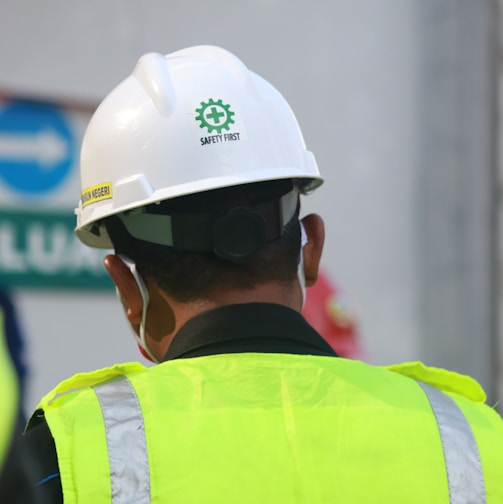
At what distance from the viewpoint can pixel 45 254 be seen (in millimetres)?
4609

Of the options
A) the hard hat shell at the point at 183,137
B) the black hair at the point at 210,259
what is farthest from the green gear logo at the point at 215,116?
the black hair at the point at 210,259

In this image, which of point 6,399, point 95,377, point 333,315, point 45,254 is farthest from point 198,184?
point 333,315

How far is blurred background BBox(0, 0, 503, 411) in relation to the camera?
4605 millimetres

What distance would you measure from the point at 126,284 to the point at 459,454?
Answer: 617 millimetres

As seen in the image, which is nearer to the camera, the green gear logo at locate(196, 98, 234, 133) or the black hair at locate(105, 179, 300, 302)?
the black hair at locate(105, 179, 300, 302)

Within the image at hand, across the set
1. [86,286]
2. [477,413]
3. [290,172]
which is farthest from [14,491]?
[86,286]

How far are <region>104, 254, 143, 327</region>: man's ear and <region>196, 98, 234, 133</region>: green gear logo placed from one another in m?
0.29

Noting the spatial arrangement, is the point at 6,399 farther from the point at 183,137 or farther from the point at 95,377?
the point at 183,137

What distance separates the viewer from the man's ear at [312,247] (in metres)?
1.97

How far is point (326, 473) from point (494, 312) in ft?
15.3

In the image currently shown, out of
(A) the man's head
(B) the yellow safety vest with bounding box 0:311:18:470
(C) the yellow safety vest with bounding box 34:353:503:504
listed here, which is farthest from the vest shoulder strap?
(B) the yellow safety vest with bounding box 0:311:18:470

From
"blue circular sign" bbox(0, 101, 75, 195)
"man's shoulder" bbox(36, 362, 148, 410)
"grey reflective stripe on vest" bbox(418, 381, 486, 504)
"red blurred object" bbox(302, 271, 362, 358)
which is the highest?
"blue circular sign" bbox(0, 101, 75, 195)

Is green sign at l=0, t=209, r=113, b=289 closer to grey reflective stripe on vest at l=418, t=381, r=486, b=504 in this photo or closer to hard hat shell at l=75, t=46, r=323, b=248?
hard hat shell at l=75, t=46, r=323, b=248

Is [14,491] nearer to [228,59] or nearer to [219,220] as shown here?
[219,220]
